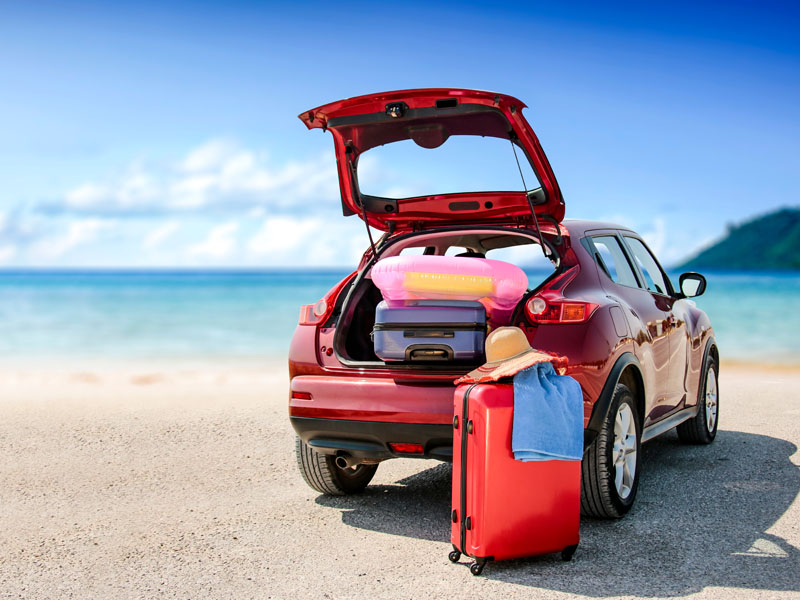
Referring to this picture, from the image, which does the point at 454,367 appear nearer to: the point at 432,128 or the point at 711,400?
the point at 432,128

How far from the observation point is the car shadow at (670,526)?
3.81 metres

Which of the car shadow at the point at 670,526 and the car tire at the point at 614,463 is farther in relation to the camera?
the car tire at the point at 614,463

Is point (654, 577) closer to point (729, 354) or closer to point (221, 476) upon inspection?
point (221, 476)

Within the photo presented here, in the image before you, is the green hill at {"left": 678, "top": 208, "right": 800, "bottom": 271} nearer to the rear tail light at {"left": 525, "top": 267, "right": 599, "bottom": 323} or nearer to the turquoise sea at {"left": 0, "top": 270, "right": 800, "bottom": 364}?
the turquoise sea at {"left": 0, "top": 270, "right": 800, "bottom": 364}

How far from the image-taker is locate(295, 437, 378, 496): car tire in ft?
17.0

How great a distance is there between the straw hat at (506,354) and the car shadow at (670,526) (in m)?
0.87

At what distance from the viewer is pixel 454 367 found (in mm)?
4387

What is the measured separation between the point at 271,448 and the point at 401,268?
9.35 feet

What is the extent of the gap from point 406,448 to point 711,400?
341cm

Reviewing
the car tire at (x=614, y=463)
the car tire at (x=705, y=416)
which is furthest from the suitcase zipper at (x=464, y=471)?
the car tire at (x=705, y=416)

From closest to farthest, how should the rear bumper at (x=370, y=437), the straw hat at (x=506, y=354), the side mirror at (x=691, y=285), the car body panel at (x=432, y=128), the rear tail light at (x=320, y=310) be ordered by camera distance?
the straw hat at (x=506, y=354)
the rear bumper at (x=370, y=437)
the car body panel at (x=432, y=128)
the rear tail light at (x=320, y=310)
the side mirror at (x=691, y=285)

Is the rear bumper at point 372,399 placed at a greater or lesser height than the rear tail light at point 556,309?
lesser

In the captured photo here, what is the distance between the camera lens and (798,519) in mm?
4734

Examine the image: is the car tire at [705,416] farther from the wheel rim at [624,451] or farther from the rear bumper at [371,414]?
the rear bumper at [371,414]
